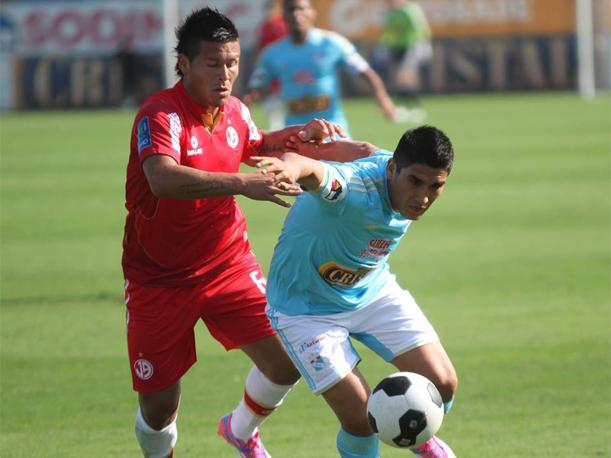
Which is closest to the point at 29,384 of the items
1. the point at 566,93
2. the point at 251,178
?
the point at 251,178

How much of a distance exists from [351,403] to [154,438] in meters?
1.30

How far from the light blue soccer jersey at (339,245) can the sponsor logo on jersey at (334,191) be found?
0.08 feet

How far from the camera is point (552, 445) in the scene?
286 inches

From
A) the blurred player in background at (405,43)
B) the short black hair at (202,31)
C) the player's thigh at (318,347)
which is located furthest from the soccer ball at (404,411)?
the blurred player in background at (405,43)

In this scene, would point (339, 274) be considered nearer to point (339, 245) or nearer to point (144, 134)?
point (339, 245)

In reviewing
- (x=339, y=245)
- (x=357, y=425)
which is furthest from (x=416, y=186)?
(x=357, y=425)

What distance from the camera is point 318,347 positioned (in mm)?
6039

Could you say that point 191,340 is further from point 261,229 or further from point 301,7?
point 261,229

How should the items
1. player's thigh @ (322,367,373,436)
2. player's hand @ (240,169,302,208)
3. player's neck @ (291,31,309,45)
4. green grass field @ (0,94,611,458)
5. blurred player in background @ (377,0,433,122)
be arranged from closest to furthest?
player's hand @ (240,169,302,208) → player's thigh @ (322,367,373,436) → green grass field @ (0,94,611,458) → player's neck @ (291,31,309,45) → blurred player in background @ (377,0,433,122)

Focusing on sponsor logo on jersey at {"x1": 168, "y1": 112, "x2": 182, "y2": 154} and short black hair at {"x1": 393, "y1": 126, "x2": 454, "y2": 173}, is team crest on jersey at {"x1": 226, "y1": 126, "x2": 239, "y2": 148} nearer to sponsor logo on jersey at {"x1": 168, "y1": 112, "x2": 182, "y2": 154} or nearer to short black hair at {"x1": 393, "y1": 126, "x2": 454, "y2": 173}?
sponsor logo on jersey at {"x1": 168, "y1": 112, "x2": 182, "y2": 154}

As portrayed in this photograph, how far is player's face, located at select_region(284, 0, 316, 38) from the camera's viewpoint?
13.6 m

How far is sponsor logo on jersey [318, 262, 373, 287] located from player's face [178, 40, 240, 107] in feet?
3.39

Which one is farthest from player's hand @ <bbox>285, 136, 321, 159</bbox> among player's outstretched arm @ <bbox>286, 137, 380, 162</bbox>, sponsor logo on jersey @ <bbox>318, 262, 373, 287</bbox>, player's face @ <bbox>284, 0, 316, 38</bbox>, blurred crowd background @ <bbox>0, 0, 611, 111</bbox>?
blurred crowd background @ <bbox>0, 0, 611, 111</bbox>

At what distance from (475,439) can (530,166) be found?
43.4 feet
